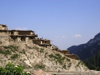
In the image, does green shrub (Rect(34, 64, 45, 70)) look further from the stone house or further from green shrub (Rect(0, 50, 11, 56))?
the stone house

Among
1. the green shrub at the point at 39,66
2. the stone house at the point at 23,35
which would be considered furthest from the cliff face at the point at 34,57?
the stone house at the point at 23,35

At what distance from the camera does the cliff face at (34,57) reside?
2414 inches

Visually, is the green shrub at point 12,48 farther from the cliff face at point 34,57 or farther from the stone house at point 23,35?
the stone house at point 23,35

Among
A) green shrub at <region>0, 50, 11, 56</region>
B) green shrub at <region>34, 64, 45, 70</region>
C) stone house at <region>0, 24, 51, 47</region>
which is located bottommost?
green shrub at <region>34, 64, 45, 70</region>

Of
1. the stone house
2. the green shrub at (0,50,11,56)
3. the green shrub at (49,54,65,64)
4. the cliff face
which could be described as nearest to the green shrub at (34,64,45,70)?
the cliff face

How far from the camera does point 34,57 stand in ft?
213

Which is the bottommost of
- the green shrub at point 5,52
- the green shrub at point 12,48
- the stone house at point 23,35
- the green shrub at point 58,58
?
the green shrub at point 58,58

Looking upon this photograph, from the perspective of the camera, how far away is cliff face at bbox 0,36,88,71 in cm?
6131

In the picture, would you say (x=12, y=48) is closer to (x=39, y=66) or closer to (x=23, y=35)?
(x=39, y=66)

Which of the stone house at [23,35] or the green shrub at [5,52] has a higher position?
the stone house at [23,35]

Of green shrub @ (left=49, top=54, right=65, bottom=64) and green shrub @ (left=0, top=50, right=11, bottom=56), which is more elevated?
green shrub @ (left=0, top=50, right=11, bottom=56)

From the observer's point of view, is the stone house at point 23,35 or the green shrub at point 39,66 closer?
the green shrub at point 39,66

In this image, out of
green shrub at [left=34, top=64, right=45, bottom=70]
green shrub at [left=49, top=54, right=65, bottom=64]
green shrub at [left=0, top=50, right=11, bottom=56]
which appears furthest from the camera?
green shrub at [left=49, top=54, right=65, bottom=64]

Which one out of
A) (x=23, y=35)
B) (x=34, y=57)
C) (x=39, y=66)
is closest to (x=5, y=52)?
(x=34, y=57)
